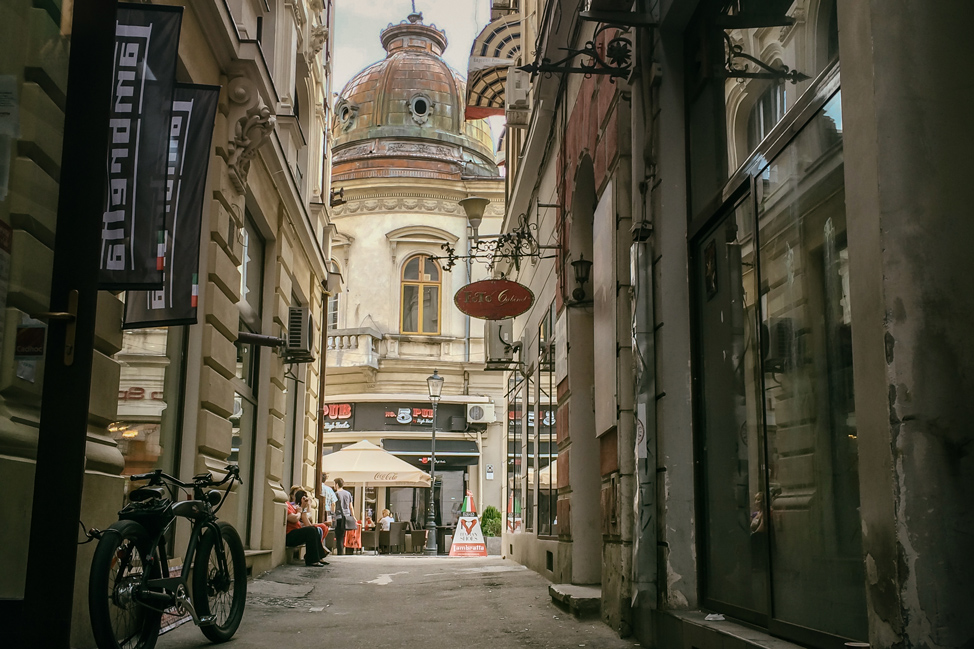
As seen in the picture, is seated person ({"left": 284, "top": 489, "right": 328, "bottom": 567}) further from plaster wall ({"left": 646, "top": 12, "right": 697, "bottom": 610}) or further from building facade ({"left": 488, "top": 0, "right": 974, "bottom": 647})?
plaster wall ({"left": 646, "top": 12, "right": 697, "bottom": 610})

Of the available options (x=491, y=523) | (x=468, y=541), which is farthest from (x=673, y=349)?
(x=491, y=523)

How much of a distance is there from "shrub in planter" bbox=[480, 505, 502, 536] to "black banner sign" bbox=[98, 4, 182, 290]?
24.4m

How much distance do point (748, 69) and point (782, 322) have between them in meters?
1.67

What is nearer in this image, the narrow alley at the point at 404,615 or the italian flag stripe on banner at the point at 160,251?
the italian flag stripe on banner at the point at 160,251

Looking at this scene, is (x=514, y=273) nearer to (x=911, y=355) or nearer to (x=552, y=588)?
(x=552, y=588)

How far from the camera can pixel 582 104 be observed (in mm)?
10812

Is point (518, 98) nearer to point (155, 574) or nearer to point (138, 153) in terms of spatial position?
point (138, 153)

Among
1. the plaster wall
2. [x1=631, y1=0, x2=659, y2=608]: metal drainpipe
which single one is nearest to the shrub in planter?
[x1=631, y1=0, x2=659, y2=608]: metal drainpipe

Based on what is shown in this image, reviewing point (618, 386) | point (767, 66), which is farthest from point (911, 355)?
point (618, 386)

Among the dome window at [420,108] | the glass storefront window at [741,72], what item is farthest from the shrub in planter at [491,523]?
the glass storefront window at [741,72]

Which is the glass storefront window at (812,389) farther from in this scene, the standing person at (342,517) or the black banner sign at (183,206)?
the standing person at (342,517)

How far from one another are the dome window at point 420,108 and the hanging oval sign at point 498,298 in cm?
2757

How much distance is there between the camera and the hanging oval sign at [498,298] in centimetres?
1368

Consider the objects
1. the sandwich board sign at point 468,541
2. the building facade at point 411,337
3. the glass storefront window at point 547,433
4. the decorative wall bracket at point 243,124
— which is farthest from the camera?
the building facade at point 411,337
